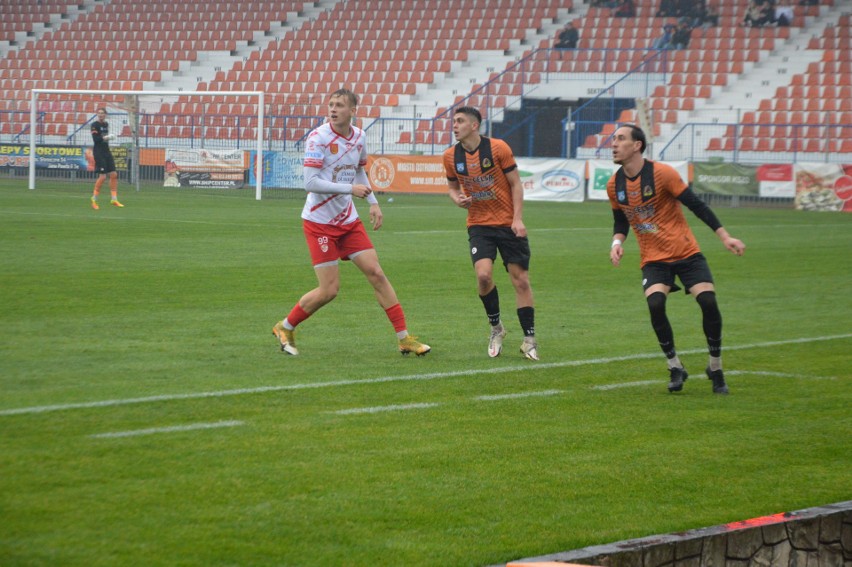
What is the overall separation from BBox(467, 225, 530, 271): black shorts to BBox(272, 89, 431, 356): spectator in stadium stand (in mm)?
782

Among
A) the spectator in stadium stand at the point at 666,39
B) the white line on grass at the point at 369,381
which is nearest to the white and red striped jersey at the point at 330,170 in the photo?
the white line on grass at the point at 369,381

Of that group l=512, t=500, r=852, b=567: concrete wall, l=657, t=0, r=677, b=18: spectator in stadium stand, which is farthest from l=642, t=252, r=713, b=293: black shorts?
l=657, t=0, r=677, b=18: spectator in stadium stand

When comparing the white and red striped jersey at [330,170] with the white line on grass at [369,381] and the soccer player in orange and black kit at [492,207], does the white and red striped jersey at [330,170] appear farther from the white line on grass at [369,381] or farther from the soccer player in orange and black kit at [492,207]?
the white line on grass at [369,381]

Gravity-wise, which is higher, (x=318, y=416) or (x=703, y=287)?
(x=703, y=287)

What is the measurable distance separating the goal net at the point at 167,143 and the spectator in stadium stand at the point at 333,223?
2307cm

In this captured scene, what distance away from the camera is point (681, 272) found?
830 centimetres

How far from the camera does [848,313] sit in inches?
489

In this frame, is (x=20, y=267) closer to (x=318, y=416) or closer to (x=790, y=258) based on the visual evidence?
(x=318, y=416)

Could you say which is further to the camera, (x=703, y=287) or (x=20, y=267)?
(x=20, y=267)

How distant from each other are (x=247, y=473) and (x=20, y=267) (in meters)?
9.53

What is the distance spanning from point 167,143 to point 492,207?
2795 centimetres

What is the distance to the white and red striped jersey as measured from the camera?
9234 mm

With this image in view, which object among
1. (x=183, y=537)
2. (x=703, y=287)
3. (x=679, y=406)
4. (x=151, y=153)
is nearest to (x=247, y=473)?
(x=183, y=537)

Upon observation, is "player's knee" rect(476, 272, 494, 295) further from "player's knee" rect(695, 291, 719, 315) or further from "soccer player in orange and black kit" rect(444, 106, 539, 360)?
"player's knee" rect(695, 291, 719, 315)
